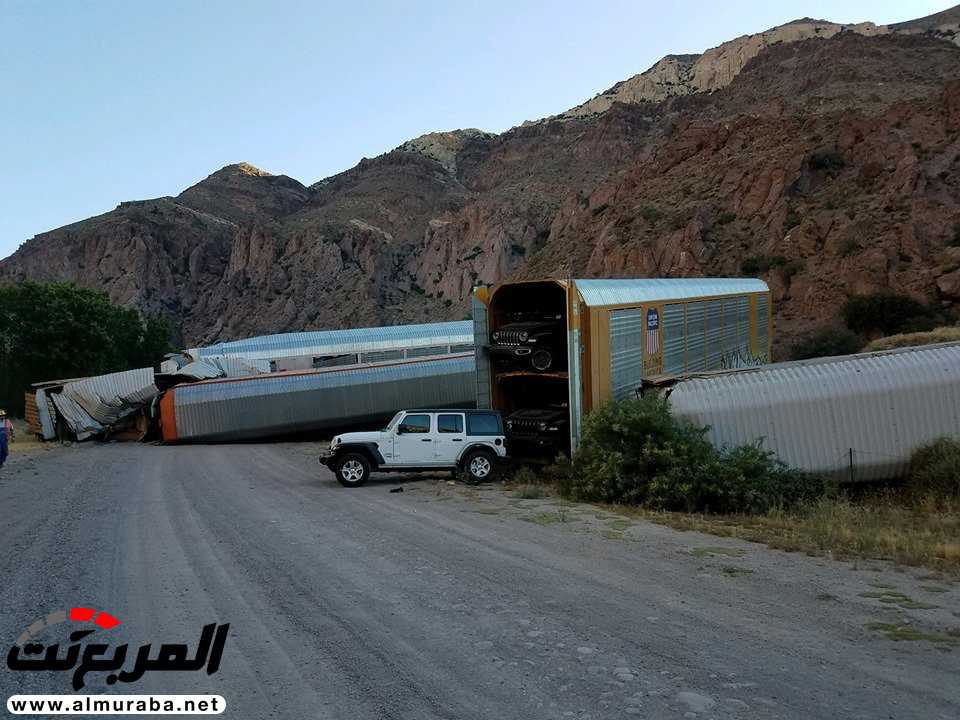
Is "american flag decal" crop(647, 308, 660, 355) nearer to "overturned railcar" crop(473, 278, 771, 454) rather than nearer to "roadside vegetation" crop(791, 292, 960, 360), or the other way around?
"overturned railcar" crop(473, 278, 771, 454)

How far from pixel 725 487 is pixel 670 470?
3.20 ft

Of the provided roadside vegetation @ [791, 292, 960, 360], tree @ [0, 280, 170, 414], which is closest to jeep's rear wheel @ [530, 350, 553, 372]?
roadside vegetation @ [791, 292, 960, 360]

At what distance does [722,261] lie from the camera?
50969mm

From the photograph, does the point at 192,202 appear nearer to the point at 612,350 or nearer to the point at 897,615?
the point at 612,350

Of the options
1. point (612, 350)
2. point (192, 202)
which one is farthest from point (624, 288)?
point (192, 202)

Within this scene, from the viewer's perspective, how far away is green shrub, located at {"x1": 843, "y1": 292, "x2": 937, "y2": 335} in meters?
38.8

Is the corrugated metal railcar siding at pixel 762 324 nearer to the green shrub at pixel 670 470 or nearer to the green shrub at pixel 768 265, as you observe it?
the green shrub at pixel 670 470

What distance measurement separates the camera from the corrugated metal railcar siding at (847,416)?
45.7 ft

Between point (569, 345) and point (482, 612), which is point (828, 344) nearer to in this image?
point (569, 345)

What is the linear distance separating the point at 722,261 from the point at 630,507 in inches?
1639

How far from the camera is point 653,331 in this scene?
1878 centimetres

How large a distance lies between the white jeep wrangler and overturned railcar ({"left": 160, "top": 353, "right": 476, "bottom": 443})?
451 inches

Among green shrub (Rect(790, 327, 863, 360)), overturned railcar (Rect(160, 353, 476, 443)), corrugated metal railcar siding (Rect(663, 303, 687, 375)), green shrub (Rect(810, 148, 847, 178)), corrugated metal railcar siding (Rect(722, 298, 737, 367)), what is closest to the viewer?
corrugated metal railcar siding (Rect(663, 303, 687, 375))

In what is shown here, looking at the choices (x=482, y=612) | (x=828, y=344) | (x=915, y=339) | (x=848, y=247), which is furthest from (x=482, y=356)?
(x=848, y=247)
